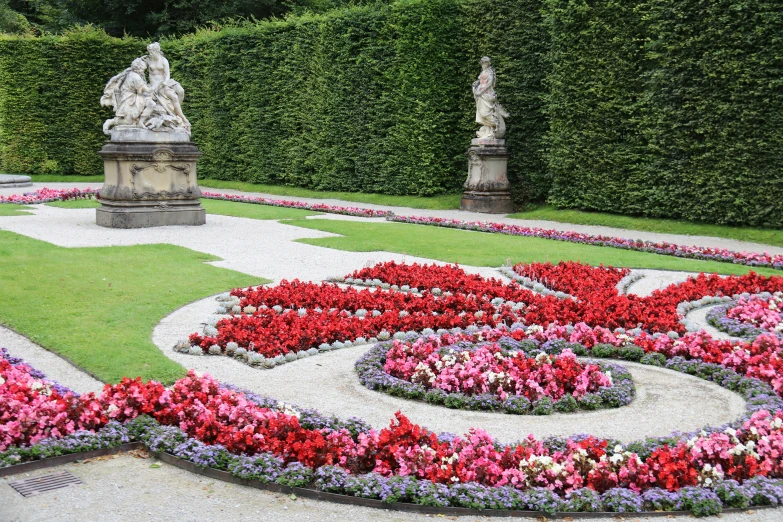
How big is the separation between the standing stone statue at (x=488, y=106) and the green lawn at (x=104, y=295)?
11002 mm

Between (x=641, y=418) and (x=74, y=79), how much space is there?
1271 inches

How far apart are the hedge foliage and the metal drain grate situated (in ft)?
49.6

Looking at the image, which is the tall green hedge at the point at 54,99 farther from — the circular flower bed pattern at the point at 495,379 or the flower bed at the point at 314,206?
the circular flower bed pattern at the point at 495,379

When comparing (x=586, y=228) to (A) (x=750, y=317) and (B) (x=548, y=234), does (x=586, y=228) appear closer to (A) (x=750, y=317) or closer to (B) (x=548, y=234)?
(B) (x=548, y=234)

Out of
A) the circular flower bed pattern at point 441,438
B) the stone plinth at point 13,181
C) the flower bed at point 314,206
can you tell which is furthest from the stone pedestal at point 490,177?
the stone plinth at point 13,181

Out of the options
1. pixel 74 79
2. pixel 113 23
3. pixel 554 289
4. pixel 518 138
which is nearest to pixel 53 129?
pixel 74 79

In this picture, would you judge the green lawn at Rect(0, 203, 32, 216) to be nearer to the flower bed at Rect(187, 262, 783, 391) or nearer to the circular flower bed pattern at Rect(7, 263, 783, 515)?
the flower bed at Rect(187, 262, 783, 391)

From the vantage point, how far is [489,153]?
2192cm

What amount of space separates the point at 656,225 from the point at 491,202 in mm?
5071

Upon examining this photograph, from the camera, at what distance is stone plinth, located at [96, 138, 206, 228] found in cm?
1703

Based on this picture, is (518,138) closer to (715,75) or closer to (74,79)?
(715,75)

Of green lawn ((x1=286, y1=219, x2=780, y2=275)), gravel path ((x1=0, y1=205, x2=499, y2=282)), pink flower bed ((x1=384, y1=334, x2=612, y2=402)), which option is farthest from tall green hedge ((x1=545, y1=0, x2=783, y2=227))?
pink flower bed ((x1=384, y1=334, x2=612, y2=402))

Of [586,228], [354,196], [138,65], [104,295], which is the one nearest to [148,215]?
[138,65]

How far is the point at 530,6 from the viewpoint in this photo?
21672 millimetres
